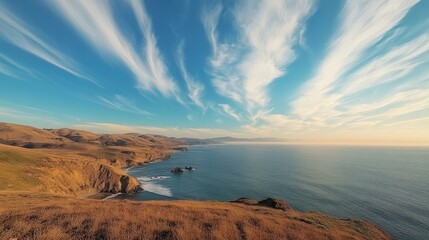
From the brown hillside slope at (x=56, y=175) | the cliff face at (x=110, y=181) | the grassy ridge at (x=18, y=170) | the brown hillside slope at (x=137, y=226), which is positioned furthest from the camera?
the cliff face at (x=110, y=181)

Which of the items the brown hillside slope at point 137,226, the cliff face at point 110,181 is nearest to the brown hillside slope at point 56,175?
the cliff face at point 110,181

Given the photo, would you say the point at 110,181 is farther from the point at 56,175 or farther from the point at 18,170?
the point at 18,170

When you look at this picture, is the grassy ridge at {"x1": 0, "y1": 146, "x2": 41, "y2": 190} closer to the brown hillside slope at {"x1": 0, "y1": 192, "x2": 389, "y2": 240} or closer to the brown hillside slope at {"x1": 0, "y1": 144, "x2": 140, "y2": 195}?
the brown hillside slope at {"x1": 0, "y1": 144, "x2": 140, "y2": 195}

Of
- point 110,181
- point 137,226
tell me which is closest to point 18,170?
point 110,181

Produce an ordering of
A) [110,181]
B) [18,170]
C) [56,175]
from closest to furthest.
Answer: [18,170] < [56,175] < [110,181]

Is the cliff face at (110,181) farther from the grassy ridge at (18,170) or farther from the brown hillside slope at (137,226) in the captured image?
the brown hillside slope at (137,226)

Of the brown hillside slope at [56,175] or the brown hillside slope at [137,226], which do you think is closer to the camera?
the brown hillside slope at [137,226]

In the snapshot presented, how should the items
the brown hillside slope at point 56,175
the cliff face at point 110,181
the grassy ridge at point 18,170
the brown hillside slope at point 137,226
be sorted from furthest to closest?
the cliff face at point 110,181
the brown hillside slope at point 56,175
the grassy ridge at point 18,170
the brown hillside slope at point 137,226

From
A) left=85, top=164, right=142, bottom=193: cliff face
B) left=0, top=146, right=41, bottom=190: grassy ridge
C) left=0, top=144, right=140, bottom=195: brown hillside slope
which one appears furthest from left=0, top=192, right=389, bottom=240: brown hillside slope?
left=85, top=164, right=142, bottom=193: cliff face

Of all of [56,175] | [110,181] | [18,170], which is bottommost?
[110,181]

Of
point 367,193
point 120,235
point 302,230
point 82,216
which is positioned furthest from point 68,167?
point 367,193

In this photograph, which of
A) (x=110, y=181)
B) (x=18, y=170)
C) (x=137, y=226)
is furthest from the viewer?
(x=110, y=181)

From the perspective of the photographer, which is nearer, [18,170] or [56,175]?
[18,170]

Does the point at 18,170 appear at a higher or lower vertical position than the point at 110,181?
higher
